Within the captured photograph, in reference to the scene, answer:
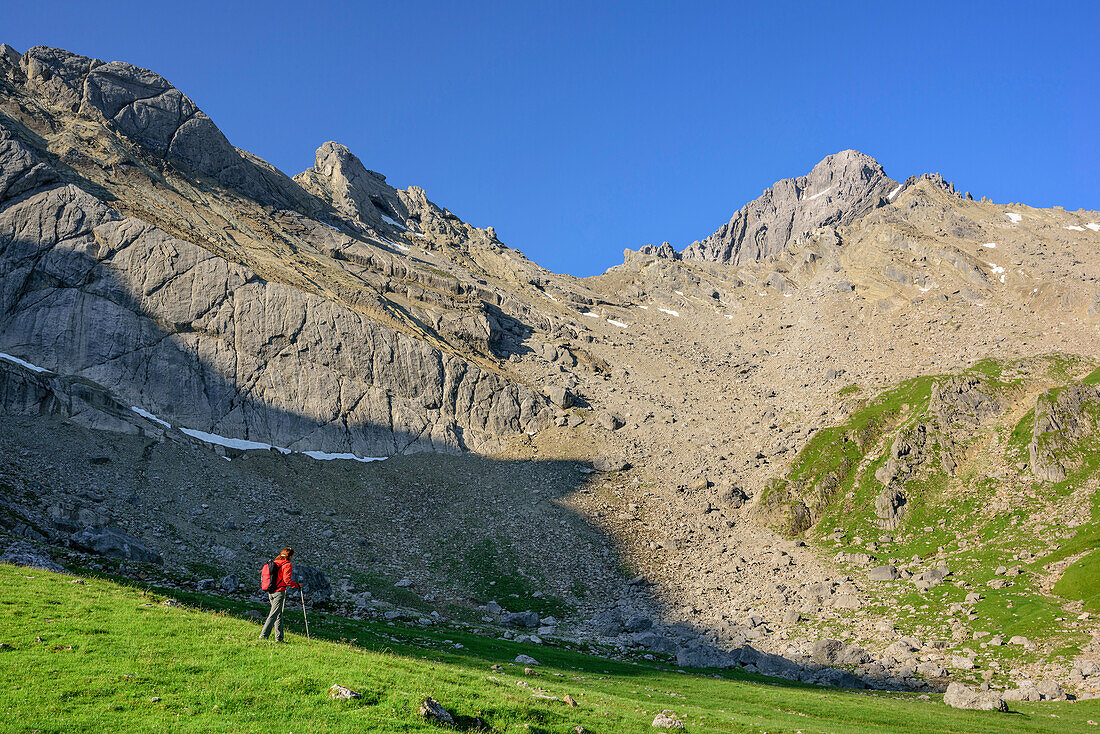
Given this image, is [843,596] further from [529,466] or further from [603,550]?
[529,466]

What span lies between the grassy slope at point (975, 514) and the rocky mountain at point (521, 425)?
34 cm

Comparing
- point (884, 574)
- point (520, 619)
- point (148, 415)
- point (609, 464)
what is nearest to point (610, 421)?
point (609, 464)

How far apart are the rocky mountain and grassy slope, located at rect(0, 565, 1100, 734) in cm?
1796

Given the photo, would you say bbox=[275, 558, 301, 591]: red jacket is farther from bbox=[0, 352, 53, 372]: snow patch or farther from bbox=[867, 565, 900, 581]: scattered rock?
bbox=[0, 352, 53, 372]: snow patch

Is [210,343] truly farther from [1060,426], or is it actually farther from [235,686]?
[1060,426]

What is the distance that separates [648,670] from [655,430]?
175ft

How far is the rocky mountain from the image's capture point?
52.9m

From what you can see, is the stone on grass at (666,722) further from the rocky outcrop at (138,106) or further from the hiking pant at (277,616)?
the rocky outcrop at (138,106)

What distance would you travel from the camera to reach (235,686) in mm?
16422

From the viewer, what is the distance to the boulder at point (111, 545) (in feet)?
130

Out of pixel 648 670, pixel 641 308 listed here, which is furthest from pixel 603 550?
pixel 641 308

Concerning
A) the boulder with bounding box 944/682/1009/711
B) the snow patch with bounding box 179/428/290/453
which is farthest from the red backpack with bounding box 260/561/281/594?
the snow patch with bounding box 179/428/290/453

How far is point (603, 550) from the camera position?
6669 cm

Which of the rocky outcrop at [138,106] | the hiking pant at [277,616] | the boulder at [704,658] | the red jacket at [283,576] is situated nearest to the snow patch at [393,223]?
the rocky outcrop at [138,106]
